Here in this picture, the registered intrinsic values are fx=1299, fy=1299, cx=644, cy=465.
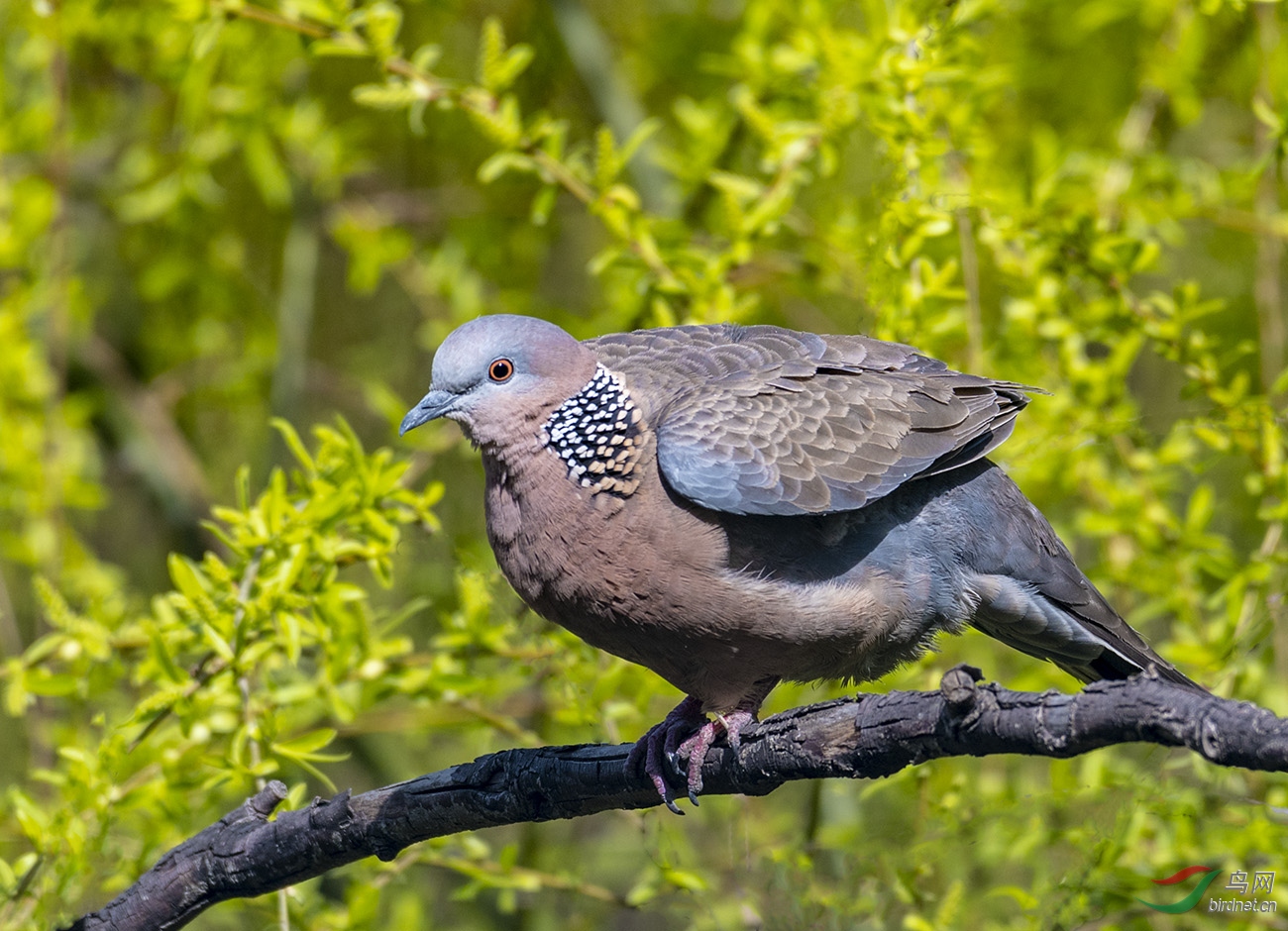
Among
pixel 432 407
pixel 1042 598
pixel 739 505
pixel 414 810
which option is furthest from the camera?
pixel 1042 598

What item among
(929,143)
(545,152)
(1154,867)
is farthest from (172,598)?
(1154,867)

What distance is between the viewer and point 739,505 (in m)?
2.92

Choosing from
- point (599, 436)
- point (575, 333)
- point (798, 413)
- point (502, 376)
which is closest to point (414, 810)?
point (599, 436)

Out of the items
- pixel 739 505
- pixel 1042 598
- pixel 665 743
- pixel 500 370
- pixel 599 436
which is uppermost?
pixel 500 370

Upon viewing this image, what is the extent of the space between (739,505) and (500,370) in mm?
696

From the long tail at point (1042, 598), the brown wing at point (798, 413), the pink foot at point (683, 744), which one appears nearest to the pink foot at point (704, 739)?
the pink foot at point (683, 744)

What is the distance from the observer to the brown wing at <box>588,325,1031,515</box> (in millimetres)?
2934

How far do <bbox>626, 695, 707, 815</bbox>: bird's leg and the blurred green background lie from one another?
0.44 meters

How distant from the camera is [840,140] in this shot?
4066 mm

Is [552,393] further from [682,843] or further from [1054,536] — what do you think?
[682,843]

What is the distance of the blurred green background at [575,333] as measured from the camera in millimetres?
3404

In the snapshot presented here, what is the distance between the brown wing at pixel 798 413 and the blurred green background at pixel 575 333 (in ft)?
0.95

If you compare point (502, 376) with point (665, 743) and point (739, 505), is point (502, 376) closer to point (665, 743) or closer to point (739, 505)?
point (739, 505)

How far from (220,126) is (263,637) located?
2.46 m
